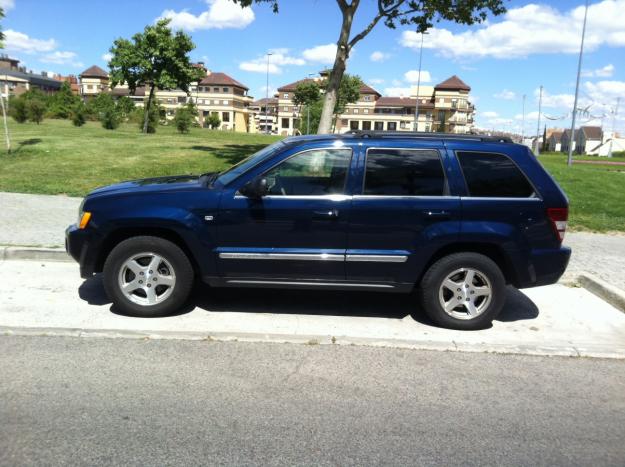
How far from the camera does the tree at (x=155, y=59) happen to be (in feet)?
111

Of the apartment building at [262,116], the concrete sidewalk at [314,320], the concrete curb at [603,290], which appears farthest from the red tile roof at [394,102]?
the concrete sidewalk at [314,320]

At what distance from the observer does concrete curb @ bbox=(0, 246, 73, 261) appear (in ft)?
23.0

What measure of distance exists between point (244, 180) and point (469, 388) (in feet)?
8.76

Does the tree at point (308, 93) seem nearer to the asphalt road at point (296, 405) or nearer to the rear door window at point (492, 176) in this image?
the rear door window at point (492, 176)

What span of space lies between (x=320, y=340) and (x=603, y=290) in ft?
12.4

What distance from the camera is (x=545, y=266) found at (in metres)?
5.08

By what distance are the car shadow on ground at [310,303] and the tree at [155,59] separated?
30.7m

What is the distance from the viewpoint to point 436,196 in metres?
5.00

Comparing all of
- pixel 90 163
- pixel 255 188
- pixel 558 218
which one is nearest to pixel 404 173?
pixel 255 188

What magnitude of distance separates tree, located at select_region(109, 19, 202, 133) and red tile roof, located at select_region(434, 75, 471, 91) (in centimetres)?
9729

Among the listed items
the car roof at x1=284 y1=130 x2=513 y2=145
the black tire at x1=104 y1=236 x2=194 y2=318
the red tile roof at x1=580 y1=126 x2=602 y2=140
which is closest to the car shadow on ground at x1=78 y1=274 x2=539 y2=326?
the black tire at x1=104 y1=236 x2=194 y2=318

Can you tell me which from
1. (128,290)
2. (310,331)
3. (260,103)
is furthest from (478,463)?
(260,103)

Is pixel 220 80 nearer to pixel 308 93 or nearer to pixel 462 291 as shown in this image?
pixel 308 93

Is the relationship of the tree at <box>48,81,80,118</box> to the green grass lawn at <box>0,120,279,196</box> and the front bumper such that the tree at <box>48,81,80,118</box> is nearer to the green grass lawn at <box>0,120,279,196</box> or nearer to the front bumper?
the green grass lawn at <box>0,120,279,196</box>
